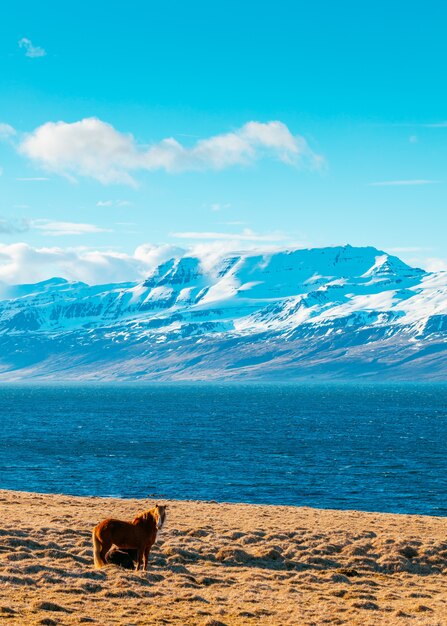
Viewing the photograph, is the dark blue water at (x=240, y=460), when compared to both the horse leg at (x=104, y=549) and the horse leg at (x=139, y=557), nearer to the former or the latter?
the horse leg at (x=139, y=557)

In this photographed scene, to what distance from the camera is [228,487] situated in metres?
83.1

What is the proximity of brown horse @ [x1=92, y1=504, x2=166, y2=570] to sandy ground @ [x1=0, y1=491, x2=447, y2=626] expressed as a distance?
840mm

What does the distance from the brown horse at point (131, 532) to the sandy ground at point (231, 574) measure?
84 centimetres

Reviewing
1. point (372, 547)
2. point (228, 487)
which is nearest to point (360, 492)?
point (228, 487)

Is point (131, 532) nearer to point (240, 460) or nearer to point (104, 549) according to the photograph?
point (104, 549)

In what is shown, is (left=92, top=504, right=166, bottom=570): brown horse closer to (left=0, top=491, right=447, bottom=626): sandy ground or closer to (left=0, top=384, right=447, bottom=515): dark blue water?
(left=0, top=491, right=447, bottom=626): sandy ground

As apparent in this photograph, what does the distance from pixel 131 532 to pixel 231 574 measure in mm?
5014

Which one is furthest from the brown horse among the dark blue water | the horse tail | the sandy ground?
the dark blue water

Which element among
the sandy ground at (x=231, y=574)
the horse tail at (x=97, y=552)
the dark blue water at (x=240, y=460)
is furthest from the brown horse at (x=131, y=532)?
the dark blue water at (x=240, y=460)

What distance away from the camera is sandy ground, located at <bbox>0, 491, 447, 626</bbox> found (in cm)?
2227

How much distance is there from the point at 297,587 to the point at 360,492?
56275 millimetres

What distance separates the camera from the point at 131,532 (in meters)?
25.8

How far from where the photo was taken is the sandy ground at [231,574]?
22.3 metres

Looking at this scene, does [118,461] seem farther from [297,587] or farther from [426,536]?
[297,587]
